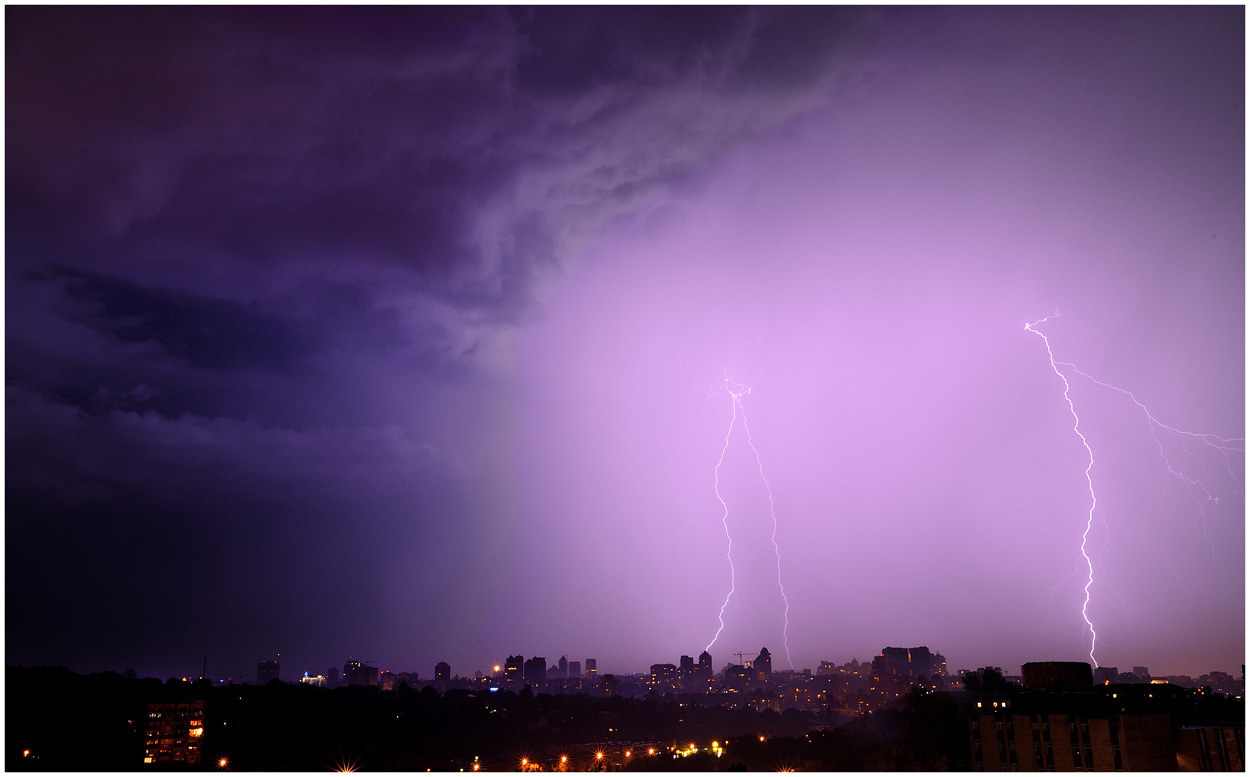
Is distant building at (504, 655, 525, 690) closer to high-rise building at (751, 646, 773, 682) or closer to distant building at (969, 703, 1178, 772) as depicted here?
high-rise building at (751, 646, 773, 682)

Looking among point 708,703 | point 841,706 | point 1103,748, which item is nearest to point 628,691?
point 708,703

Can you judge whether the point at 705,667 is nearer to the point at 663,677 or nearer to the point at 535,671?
the point at 663,677

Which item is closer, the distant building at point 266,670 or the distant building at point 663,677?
the distant building at point 266,670

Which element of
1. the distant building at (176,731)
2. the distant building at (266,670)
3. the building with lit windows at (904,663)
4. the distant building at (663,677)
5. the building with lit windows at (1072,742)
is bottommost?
the distant building at (663,677)

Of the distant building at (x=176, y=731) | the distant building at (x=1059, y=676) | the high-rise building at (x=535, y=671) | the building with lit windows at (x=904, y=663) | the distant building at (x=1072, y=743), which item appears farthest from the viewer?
the high-rise building at (x=535, y=671)

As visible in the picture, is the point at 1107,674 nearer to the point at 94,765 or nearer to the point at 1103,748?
the point at 1103,748

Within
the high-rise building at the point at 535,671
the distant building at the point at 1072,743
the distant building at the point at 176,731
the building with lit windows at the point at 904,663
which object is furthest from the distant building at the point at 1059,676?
the high-rise building at the point at 535,671

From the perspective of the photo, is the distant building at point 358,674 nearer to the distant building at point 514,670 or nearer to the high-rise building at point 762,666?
the distant building at point 514,670
